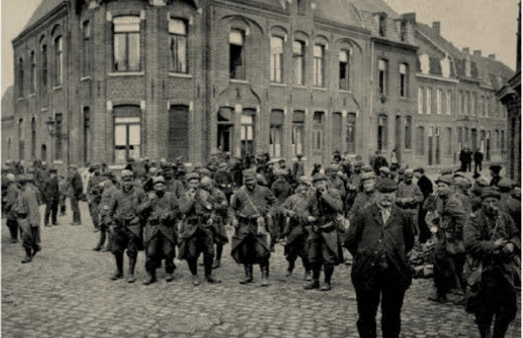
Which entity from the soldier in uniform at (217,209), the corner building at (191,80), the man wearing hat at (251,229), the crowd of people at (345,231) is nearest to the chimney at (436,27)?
the corner building at (191,80)

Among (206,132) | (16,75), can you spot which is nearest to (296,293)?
(206,132)

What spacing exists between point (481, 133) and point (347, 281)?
3950cm

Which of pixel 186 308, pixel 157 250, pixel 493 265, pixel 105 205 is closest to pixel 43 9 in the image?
pixel 105 205

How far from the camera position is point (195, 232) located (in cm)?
870

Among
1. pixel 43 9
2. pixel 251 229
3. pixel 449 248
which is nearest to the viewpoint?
pixel 449 248

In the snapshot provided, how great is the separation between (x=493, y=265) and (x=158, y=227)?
485cm

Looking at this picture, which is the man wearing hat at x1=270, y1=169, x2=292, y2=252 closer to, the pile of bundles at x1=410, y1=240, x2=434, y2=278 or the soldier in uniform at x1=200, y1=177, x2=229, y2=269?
the soldier in uniform at x1=200, y1=177, x2=229, y2=269

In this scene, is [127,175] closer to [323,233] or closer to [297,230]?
[297,230]

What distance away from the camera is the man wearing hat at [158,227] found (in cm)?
870

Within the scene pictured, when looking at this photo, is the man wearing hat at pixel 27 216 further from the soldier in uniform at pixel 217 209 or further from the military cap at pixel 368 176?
the military cap at pixel 368 176

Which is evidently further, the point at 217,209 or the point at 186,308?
the point at 217,209

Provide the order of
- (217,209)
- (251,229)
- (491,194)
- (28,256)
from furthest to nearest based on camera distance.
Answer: (28,256) → (217,209) → (251,229) → (491,194)

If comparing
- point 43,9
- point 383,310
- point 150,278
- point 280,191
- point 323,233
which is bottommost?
point 150,278

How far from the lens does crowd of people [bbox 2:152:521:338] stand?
212 inches
